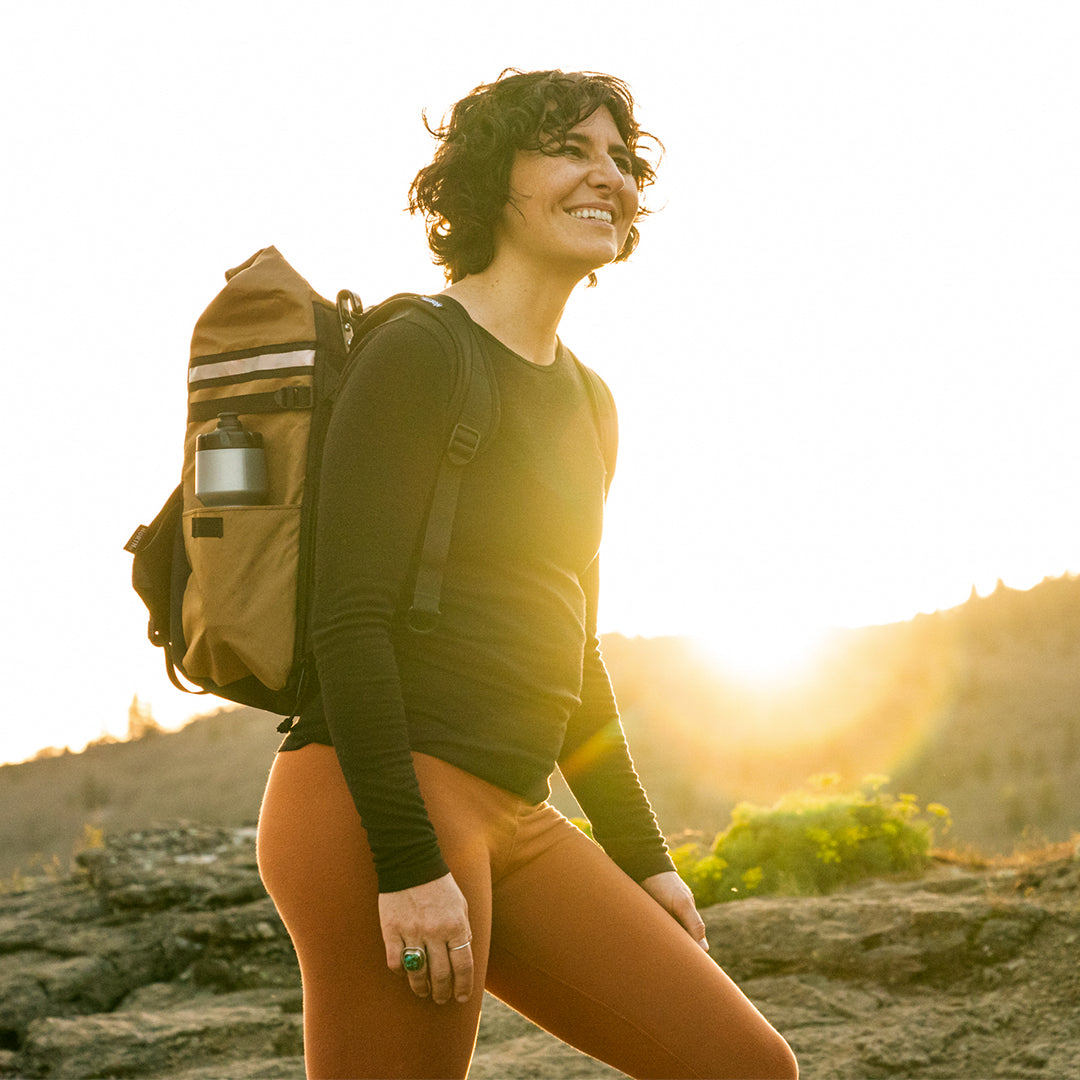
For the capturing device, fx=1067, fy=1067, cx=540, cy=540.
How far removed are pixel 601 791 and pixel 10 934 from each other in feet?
19.0

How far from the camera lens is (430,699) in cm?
169

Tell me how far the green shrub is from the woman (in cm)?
443

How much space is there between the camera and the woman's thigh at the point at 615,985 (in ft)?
5.77

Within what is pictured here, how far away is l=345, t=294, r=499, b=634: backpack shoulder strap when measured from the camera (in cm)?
169

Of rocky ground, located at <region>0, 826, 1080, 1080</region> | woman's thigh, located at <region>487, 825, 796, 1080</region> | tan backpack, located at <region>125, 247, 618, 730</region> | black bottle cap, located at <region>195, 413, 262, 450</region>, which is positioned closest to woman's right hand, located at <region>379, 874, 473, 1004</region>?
woman's thigh, located at <region>487, 825, 796, 1080</region>

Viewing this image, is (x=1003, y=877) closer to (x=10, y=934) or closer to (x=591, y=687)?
(x=591, y=687)

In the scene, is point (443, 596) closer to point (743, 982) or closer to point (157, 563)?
point (157, 563)

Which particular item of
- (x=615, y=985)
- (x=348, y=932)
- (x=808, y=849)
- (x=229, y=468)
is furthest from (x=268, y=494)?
(x=808, y=849)

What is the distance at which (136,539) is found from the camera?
1.93m

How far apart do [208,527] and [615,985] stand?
103cm

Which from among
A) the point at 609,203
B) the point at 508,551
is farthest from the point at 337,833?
the point at 609,203

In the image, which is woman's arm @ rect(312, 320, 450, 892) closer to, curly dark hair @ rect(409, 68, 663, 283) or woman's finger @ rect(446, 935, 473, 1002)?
woman's finger @ rect(446, 935, 473, 1002)

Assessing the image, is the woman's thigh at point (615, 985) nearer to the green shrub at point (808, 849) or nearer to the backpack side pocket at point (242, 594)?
the backpack side pocket at point (242, 594)

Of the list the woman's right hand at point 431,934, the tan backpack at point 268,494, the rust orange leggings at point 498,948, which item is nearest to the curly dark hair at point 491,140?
the tan backpack at point 268,494
